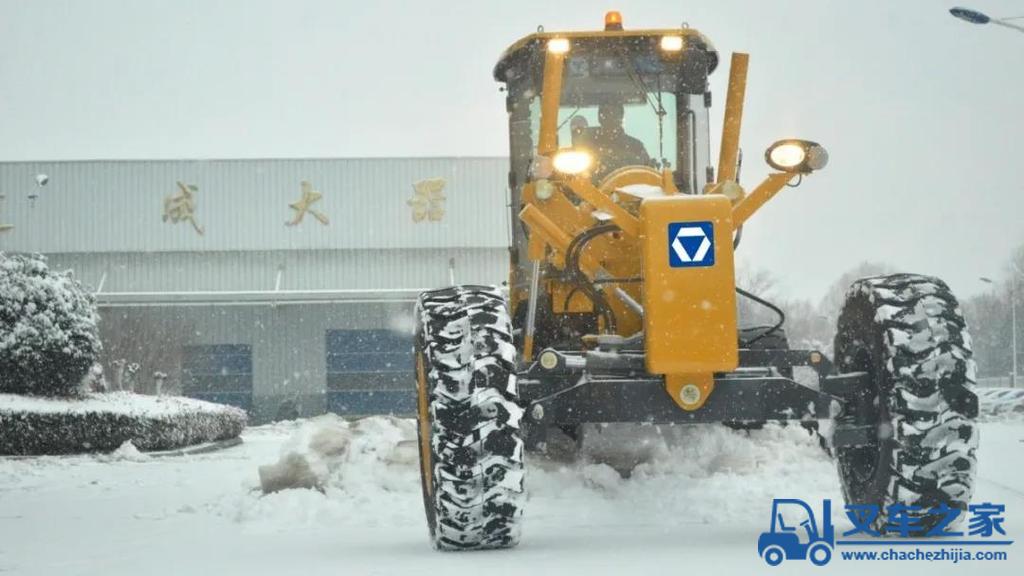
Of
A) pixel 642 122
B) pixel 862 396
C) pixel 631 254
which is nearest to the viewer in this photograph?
pixel 862 396

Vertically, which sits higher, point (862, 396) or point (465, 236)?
point (465, 236)

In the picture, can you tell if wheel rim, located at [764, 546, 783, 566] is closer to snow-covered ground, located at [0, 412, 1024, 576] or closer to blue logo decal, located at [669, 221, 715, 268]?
snow-covered ground, located at [0, 412, 1024, 576]

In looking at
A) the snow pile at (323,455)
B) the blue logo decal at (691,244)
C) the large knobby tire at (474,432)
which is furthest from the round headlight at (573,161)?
the snow pile at (323,455)

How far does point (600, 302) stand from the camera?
7.38m

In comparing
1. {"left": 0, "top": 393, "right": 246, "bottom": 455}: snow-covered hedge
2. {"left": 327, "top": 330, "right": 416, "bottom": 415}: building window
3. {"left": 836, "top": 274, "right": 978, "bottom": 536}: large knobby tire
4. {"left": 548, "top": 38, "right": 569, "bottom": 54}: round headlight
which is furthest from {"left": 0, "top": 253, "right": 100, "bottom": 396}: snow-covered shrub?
{"left": 327, "top": 330, "right": 416, "bottom": 415}: building window

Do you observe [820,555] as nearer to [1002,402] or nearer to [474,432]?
[474,432]

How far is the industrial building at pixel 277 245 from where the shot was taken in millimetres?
34688

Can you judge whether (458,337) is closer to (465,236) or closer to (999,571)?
(999,571)

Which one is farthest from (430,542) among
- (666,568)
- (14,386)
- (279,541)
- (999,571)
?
(14,386)

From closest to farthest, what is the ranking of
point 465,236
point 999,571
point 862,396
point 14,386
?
point 999,571
point 862,396
point 14,386
point 465,236

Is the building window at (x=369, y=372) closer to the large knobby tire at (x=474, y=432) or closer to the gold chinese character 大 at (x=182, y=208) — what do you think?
the gold chinese character 大 at (x=182, y=208)

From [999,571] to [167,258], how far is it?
32134 mm

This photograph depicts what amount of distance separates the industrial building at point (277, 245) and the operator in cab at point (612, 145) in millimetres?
25665

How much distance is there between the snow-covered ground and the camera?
228 inches
